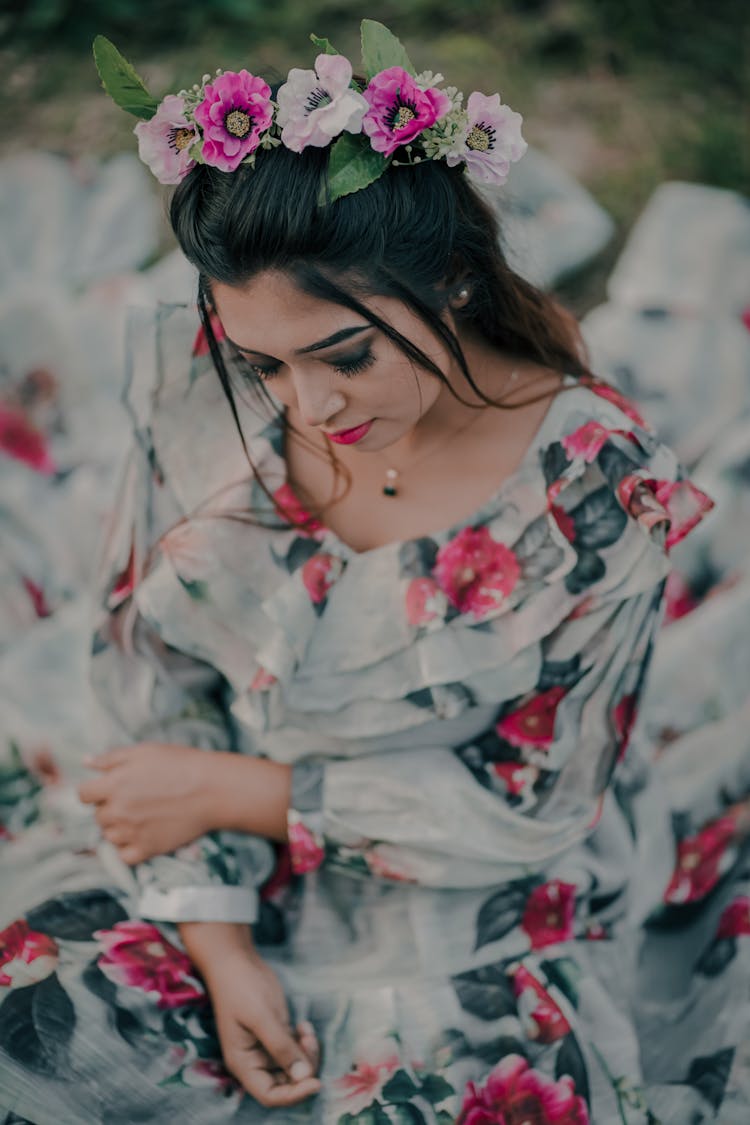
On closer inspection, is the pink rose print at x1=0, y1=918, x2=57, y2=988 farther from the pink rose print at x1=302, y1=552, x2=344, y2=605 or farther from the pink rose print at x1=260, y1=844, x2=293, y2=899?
the pink rose print at x1=302, y1=552, x2=344, y2=605

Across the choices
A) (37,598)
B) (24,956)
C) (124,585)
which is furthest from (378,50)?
(37,598)

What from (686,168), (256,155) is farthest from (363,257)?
(686,168)

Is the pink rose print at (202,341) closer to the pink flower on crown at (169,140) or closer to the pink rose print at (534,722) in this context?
the pink flower on crown at (169,140)

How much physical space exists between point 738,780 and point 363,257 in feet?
3.88

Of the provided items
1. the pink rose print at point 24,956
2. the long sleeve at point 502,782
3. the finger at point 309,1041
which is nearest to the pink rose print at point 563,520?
the long sleeve at point 502,782

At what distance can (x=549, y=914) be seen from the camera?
159cm

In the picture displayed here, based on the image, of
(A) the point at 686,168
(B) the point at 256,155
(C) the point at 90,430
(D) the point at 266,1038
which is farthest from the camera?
(A) the point at 686,168

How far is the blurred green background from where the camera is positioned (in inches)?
136

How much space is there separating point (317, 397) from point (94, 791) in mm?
676

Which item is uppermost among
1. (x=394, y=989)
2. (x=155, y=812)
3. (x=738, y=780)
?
(x=155, y=812)

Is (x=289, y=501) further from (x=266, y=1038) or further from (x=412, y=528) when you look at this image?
(x=266, y=1038)

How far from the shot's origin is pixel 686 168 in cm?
336

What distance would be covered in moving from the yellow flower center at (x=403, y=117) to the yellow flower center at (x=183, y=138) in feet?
0.72

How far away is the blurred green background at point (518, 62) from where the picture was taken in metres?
3.45
